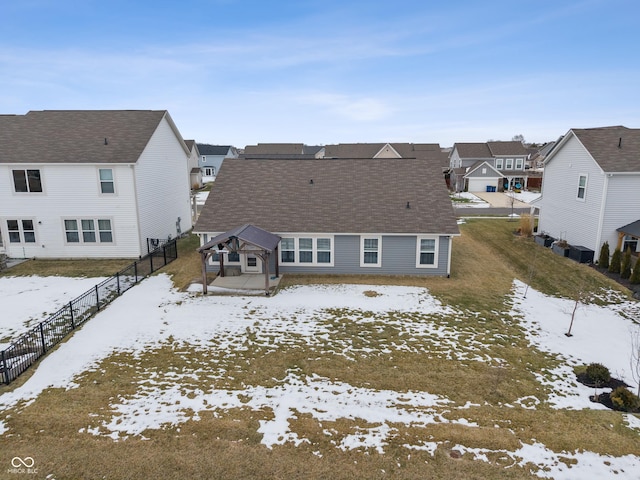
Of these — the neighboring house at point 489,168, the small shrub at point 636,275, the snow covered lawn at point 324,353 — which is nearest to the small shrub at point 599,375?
the snow covered lawn at point 324,353

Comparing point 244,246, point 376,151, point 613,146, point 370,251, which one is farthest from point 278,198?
point 376,151

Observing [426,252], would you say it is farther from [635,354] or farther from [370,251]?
[635,354]

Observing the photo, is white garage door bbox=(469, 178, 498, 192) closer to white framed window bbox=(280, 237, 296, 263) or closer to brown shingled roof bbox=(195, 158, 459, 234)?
brown shingled roof bbox=(195, 158, 459, 234)

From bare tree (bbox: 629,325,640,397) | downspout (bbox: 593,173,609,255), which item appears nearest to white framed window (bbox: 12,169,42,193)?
bare tree (bbox: 629,325,640,397)

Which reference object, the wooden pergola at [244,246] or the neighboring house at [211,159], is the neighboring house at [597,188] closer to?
the wooden pergola at [244,246]

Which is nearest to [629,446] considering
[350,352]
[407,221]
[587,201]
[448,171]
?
[350,352]

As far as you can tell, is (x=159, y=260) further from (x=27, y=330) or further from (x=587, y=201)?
(x=587, y=201)
